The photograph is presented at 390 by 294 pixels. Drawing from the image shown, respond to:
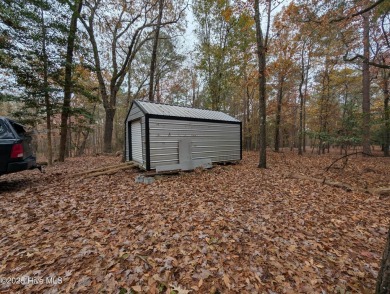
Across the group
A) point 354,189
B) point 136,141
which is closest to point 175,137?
point 136,141

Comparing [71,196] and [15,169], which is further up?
[15,169]

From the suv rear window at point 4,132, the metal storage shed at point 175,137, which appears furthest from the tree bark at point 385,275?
the suv rear window at point 4,132

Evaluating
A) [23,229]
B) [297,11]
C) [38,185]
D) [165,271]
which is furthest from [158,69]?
[165,271]

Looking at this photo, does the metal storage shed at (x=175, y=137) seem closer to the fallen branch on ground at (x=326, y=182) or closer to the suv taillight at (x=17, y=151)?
the suv taillight at (x=17, y=151)

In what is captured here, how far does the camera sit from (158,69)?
1756 cm

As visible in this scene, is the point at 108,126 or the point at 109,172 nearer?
the point at 109,172

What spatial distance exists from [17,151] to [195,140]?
5666mm

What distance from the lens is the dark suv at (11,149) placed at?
161 inches

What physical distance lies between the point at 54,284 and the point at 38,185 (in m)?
4.64

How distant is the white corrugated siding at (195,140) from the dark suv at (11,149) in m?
3.48

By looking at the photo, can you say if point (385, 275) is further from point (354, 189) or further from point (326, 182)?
point (326, 182)

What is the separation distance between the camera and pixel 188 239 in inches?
106

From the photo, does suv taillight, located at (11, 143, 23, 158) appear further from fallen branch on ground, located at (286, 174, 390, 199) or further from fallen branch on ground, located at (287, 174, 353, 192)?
fallen branch on ground, located at (286, 174, 390, 199)

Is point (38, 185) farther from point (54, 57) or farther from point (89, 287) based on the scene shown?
point (54, 57)
